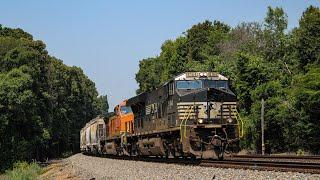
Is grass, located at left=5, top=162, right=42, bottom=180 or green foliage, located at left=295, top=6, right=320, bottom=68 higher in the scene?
green foliage, located at left=295, top=6, right=320, bottom=68

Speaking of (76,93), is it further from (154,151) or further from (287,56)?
(154,151)

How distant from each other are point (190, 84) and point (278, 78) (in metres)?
22.8

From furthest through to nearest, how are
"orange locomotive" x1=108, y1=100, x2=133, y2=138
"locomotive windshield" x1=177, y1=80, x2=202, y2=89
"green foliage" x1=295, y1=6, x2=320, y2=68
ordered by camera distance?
1. "green foliage" x1=295, y1=6, x2=320, y2=68
2. "orange locomotive" x1=108, y1=100, x2=133, y2=138
3. "locomotive windshield" x1=177, y1=80, x2=202, y2=89

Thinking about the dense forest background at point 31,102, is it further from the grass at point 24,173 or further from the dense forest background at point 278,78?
the dense forest background at point 278,78

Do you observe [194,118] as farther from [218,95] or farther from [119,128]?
[119,128]

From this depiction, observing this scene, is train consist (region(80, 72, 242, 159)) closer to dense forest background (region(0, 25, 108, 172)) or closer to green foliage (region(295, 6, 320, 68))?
green foliage (region(295, 6, 320, 68))

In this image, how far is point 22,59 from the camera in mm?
56312

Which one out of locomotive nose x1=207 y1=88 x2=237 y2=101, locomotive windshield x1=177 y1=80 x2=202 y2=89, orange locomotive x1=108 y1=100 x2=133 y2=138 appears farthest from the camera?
orange locomotive x1=108 y1=100 x2=133 y2=138

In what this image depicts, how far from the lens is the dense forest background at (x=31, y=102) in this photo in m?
47.0

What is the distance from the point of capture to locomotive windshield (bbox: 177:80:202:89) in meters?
22.6

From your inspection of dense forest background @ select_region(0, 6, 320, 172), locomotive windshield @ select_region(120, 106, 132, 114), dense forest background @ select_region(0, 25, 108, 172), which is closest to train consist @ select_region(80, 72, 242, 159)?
locomotive windshield @ select_region(120, 106, 132, 114)

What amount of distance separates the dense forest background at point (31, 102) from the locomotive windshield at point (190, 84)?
25.9 m

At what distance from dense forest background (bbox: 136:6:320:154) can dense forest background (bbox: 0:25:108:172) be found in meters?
17.1

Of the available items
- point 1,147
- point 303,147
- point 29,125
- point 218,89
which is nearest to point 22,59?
point 29,125
